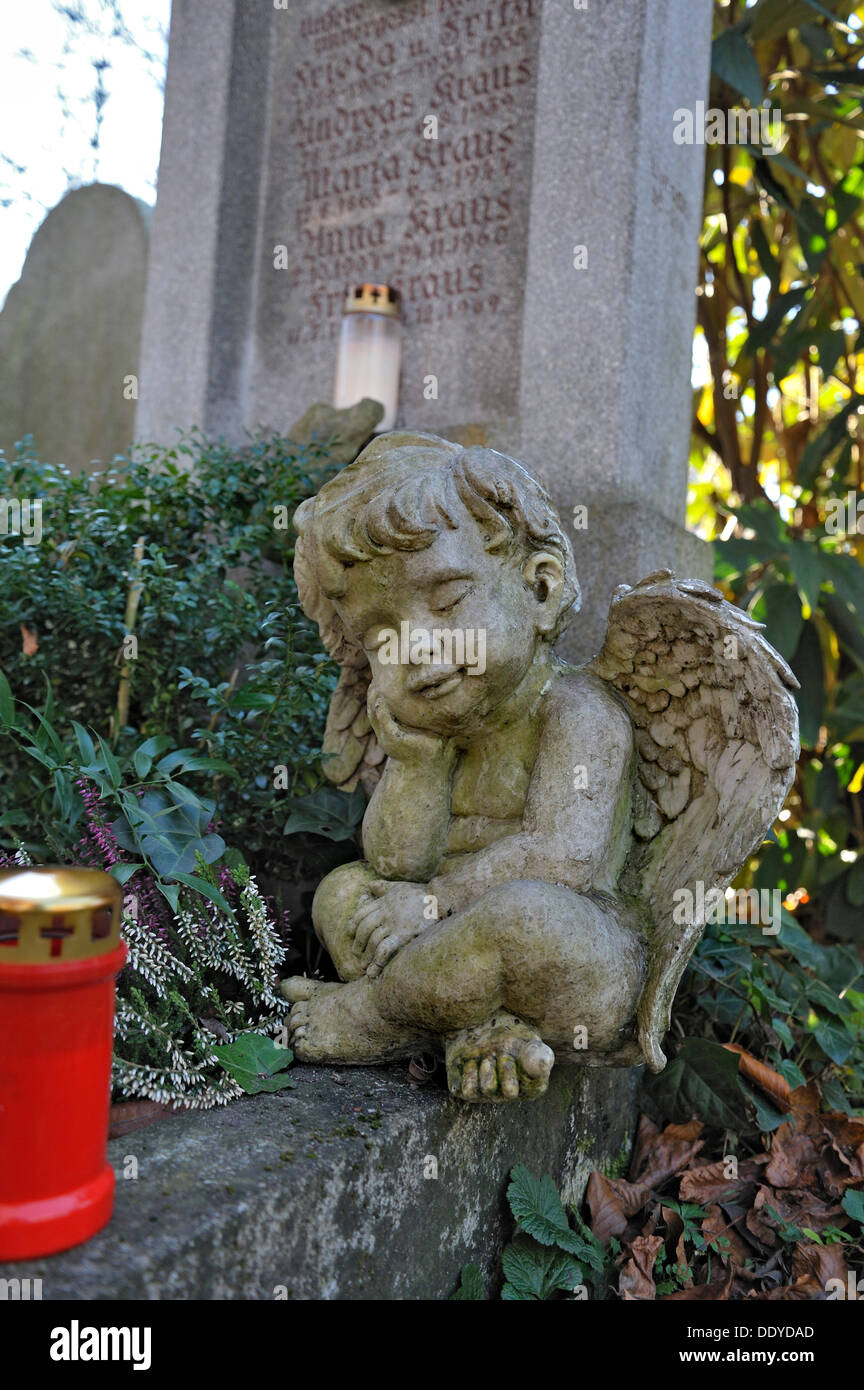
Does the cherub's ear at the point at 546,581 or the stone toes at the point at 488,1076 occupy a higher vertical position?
the cherub's ear at the point at 546,581

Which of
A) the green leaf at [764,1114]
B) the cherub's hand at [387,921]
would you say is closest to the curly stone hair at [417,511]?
the cherub's hand at [387,921]

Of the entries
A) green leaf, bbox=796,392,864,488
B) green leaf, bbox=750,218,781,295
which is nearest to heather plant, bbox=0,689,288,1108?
green leaf, bbox=796,392,864,488

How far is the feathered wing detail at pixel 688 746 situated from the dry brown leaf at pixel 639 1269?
46cm

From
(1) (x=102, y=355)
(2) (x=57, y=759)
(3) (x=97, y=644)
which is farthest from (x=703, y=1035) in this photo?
(1) (x=102, y=355)

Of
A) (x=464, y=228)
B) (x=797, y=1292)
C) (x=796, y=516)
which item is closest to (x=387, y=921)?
(x=797, y=1292)

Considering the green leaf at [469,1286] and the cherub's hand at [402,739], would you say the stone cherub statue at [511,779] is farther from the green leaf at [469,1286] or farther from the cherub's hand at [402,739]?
the green leaf at [469,1286]

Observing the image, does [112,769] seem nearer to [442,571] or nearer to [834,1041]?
[442,571]

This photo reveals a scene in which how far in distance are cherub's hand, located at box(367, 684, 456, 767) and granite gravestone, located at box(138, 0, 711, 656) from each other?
86cm

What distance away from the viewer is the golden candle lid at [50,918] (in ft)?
3.64

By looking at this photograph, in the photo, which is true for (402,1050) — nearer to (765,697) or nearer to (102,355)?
(765,697)

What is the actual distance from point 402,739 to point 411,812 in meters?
0.14

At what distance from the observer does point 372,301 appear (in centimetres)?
312

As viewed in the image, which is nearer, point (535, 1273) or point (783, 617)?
point (535, 1273)
